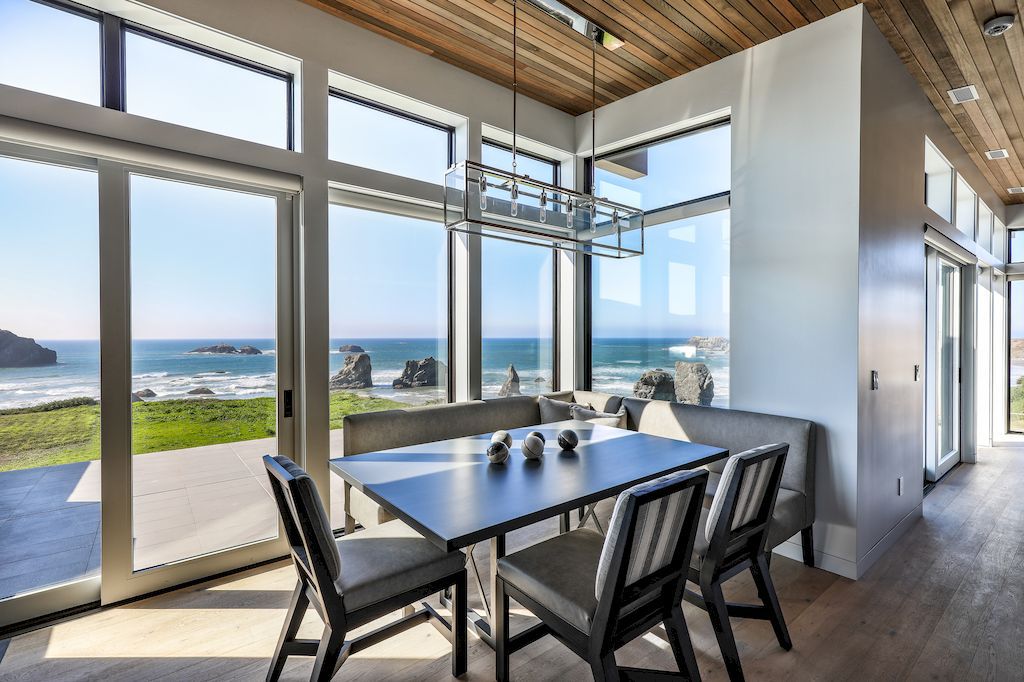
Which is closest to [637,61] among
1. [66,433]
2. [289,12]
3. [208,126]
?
[289,12]

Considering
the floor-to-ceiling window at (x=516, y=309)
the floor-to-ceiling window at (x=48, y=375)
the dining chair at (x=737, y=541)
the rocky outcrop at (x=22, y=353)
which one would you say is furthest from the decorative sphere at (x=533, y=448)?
the rocky outcrop at (x=22, y=353)

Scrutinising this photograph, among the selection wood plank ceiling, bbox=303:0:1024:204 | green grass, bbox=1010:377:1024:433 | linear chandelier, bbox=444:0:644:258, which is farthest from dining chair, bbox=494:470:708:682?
green grass, bbox=1010:377:1024:433

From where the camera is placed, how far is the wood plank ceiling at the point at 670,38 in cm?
288

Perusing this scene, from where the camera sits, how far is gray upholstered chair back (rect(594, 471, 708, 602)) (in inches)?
57.7

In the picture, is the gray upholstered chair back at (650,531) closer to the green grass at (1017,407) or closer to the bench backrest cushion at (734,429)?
the bench backrest cushion at (734,429)

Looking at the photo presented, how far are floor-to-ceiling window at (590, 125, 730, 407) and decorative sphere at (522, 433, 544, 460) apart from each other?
5.99ft

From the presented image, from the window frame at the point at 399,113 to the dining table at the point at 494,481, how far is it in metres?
1.95

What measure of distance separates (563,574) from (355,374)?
83.4 inches

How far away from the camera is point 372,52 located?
10.7 ft

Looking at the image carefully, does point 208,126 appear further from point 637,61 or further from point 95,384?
point 637,61

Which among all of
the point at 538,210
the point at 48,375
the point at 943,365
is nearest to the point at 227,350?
the point at 48,375

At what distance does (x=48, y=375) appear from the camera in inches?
92.0

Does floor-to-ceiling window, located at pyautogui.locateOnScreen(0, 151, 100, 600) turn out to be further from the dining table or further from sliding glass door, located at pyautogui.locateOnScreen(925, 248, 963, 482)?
sliding glass door, located at pyautogui.locateOnScreen(925, 248, 963, 482)

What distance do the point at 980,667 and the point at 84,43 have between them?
482 centimetres
